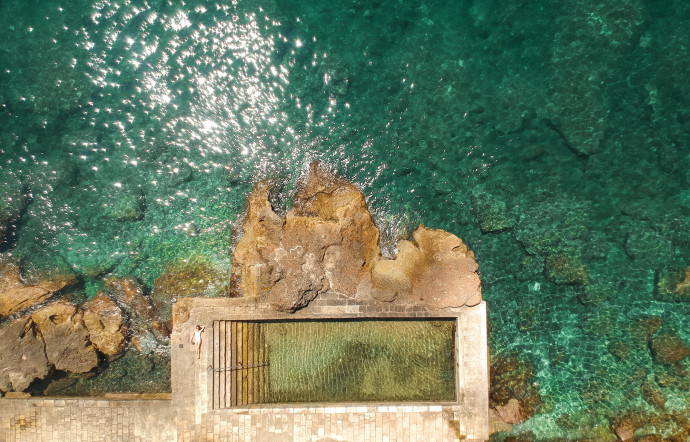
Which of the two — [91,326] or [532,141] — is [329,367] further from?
[532,141]

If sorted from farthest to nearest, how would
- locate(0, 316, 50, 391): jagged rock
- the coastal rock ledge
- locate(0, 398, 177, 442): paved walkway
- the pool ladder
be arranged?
locate(0, 316, 50, 391): jagged rock < locate(0, 398, 177, 442): paved walkway < the pool ladder < the coastal rock ledge

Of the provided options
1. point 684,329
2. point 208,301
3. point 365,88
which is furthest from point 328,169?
point 684,329

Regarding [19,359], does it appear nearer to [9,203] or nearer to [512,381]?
[9,203]

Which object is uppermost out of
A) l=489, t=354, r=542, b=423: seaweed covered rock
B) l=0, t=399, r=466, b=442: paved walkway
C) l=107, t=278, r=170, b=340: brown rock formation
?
l=107, t=278, r=170, b=340: brown rock formation

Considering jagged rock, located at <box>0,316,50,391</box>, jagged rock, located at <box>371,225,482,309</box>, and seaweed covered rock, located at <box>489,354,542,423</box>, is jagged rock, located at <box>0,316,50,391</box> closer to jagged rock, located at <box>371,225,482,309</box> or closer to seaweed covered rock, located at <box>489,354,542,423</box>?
jagged rock, located at <box>371,225,482,309</box>

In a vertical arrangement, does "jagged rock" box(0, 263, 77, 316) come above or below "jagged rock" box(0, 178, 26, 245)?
below

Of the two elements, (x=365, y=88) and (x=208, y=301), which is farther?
(x=365, y=88)

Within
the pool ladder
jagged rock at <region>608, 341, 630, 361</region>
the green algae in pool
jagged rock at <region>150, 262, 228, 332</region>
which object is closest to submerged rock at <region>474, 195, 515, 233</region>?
the green algae in pool
